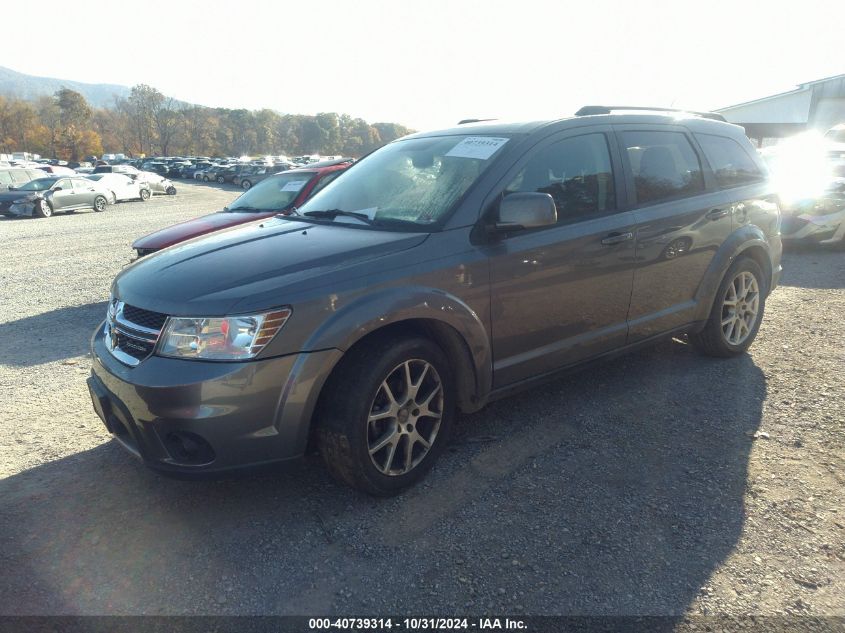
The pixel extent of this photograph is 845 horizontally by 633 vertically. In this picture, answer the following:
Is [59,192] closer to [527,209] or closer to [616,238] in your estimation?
[616,238]

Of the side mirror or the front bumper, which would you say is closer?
the front bumper

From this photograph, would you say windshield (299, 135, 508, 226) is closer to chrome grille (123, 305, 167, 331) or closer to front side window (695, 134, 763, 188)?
chrome grille (123, 305, 167, 331)

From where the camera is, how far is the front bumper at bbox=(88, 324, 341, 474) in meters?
2.62

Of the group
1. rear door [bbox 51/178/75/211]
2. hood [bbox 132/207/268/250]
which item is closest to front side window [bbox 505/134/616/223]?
hood [bbox 132/207/268/250]

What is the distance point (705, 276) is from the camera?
456 centimetres

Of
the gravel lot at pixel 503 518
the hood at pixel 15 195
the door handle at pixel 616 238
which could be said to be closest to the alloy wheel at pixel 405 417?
the gravel lot at pixel 503 518

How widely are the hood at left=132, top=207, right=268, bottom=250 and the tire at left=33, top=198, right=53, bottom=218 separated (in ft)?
58.1

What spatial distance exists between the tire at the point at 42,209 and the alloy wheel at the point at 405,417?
22.8 metres

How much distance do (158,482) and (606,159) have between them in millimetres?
3315

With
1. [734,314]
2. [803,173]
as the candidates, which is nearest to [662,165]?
[734,314]

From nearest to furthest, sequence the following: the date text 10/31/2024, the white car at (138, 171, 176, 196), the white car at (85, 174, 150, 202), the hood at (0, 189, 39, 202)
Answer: the date text 10/31/2024, the hood at (0, 189, 39, 202), the white car at (85, 174, 150, 202), the white car at (138, 171, 176, 196)

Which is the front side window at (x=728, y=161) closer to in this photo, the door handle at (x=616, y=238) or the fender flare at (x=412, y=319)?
the door handle at (x=616, y=238)

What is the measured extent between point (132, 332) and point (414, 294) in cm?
137

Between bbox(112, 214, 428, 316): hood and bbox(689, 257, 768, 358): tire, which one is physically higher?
bbox(112, 214, 428, 316): hood
